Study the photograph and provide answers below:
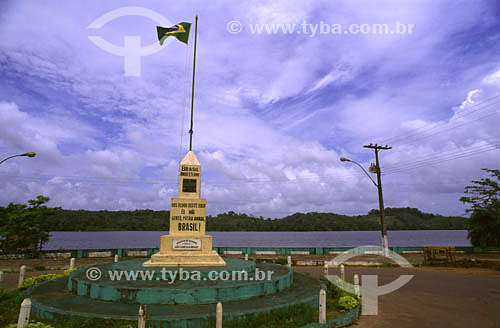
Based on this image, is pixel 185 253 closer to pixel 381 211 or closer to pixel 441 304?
pixel 441 304

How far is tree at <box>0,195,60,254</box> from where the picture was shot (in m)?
29.1

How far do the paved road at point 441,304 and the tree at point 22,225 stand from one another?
102ft

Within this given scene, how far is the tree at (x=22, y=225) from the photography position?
29.1 meters

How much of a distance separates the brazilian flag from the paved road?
1460 centimetres

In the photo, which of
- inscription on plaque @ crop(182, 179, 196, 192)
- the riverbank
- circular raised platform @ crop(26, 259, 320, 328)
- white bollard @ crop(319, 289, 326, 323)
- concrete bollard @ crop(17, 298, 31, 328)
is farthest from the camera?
the riverbank

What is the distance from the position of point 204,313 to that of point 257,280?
10.0 feet

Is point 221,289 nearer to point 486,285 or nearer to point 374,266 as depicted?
point 486,285

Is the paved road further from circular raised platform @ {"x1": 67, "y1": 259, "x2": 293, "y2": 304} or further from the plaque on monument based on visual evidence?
the plaque on monument

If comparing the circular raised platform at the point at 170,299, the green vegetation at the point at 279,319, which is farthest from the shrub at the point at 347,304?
the green vegetation at the point at 279,319

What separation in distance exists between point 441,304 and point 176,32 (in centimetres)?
1647

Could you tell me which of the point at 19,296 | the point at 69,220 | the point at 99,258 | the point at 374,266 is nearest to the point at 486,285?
the point at 374,266

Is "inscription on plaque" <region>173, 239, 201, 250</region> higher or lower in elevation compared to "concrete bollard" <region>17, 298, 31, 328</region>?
higher

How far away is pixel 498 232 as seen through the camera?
3077cm

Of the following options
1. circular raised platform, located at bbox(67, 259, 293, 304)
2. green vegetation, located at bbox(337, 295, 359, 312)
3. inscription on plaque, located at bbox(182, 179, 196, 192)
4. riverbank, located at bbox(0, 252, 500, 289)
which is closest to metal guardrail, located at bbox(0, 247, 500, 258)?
riverbank, located at bbox(0, 252, 500, 289)
